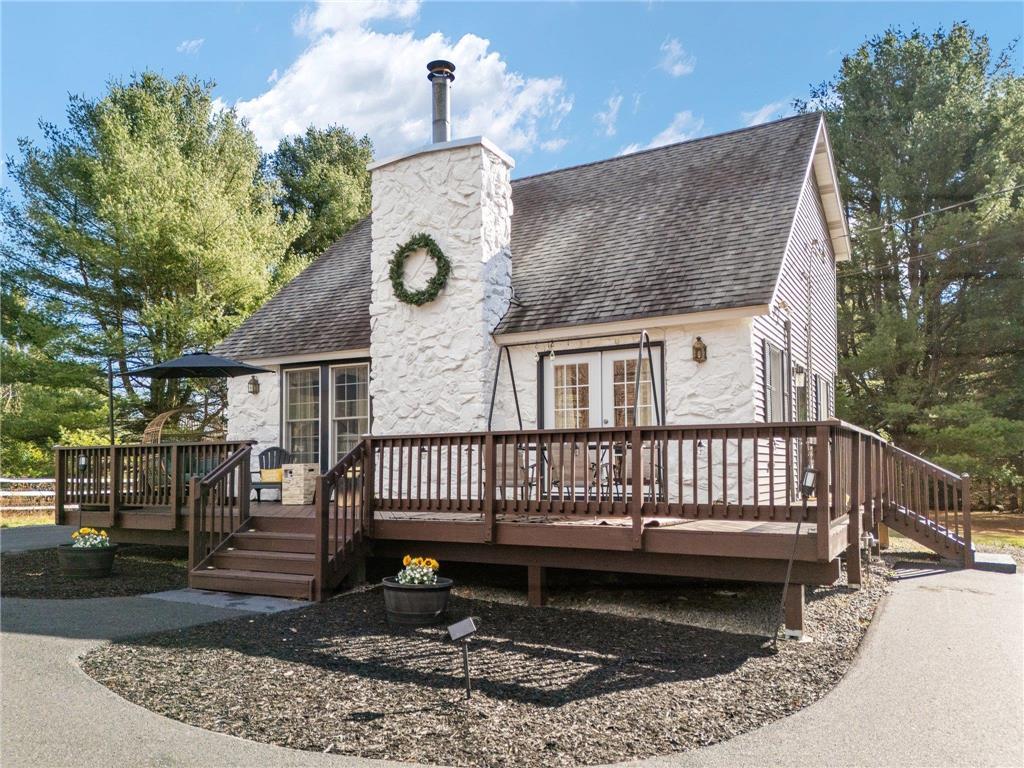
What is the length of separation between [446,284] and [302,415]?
3.72 metres

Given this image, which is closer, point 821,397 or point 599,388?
point 599,388

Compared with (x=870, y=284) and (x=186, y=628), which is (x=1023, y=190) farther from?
(x=186, y=628)

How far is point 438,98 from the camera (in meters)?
11.0

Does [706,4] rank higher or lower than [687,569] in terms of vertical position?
higher

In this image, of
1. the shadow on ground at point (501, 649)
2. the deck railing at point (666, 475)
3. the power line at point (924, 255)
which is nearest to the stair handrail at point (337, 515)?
the deck railing at point (666, 475)

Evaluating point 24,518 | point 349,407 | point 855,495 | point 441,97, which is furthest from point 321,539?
point 24,518

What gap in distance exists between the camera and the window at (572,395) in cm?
973

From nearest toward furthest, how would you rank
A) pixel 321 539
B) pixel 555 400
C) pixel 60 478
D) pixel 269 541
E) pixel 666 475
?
pixel 666 475 < pixel 321 539 < pixel 269 541 < pixel 555 400 < pixel 60 478

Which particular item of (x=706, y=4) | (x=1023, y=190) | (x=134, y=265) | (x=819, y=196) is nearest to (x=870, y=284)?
(x=1023, y=190)

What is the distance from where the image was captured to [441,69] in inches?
435

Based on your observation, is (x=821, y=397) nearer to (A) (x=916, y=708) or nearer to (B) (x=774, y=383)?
(B) (x=774, y=383)

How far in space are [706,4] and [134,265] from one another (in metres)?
15.4

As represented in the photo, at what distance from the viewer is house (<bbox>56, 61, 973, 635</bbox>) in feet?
22.8

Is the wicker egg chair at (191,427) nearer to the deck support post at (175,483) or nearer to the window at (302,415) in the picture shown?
the window at (302,415)
